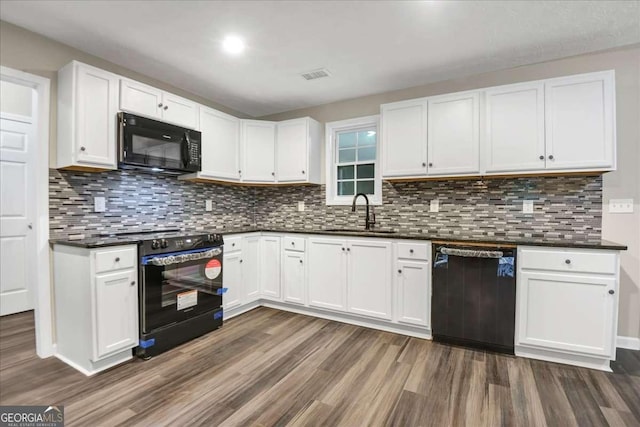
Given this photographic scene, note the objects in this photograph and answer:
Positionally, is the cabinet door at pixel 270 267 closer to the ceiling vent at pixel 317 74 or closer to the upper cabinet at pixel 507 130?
the upper cabinet at pixel 507 130

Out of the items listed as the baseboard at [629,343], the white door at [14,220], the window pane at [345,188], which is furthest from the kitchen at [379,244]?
the white door at [14,220]

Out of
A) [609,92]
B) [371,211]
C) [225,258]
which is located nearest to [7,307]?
[225,258]

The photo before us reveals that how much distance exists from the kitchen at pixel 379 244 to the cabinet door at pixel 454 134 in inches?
0.5

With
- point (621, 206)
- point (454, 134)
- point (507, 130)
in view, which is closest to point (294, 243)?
point (454, 134)

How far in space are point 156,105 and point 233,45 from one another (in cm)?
90

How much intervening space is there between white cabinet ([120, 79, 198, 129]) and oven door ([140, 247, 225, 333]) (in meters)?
1.25

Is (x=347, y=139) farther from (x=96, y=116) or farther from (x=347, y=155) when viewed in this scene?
(x=96, y=116)

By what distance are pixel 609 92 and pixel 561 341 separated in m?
1.89

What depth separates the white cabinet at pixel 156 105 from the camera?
2.50 meters

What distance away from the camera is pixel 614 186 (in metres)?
2.50

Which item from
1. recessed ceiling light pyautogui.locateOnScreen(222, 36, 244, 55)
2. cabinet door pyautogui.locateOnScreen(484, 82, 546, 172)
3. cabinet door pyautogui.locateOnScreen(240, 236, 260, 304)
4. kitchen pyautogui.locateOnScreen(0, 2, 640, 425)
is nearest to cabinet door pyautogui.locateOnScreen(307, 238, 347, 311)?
kitchen pyautogui.locateOnScreen(0, 2, 640, 425)

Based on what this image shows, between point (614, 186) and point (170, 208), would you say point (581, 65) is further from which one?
point (170, 208)

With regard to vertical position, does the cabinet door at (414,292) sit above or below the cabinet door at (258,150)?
below

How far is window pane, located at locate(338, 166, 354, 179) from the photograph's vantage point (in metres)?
3.72
